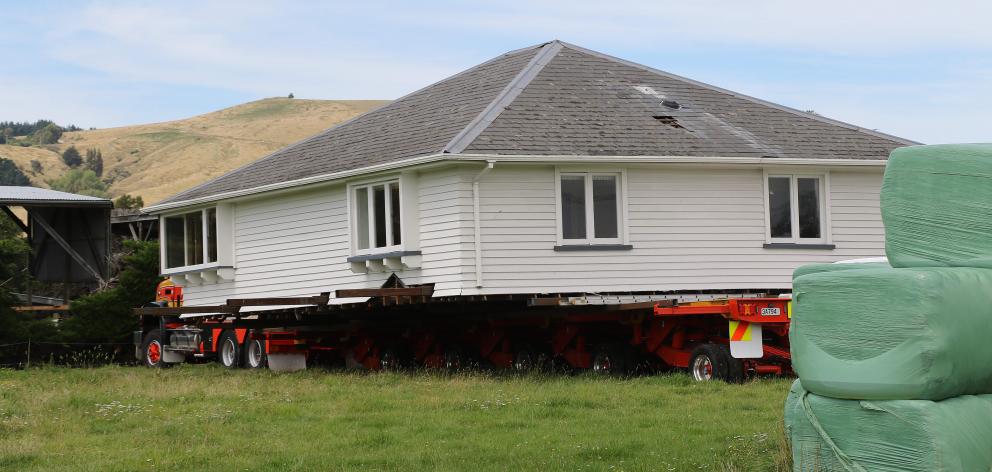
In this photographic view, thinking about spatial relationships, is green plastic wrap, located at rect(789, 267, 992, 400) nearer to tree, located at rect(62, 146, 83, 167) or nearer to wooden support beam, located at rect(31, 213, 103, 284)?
wooden support beam, located at rect(31, 213, 103, 284)

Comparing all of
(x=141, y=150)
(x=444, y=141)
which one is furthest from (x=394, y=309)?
(x=141, y=150)

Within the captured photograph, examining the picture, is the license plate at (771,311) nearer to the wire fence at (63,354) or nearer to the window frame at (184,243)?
the window frame at (184,243)

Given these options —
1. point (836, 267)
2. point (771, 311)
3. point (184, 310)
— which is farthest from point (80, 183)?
point (836, 267)

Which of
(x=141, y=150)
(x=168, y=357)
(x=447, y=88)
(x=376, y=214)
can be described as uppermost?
(x=141, y=150)

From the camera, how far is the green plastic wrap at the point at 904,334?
7812 mm

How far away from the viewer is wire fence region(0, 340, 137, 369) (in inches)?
1209

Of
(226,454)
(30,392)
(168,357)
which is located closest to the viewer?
(226,454)

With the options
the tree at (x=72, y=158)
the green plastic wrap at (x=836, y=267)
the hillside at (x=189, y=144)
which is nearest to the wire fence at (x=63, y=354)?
the green plastic wrap at (x=836, y=267)

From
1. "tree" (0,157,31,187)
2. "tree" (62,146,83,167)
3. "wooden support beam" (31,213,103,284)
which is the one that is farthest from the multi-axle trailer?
"tree" (62,146,83,167)

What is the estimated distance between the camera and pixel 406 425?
13406 millimetres

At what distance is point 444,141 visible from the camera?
855 inches

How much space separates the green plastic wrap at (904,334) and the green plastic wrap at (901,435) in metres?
0.07

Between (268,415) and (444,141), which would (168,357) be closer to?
(444,141)

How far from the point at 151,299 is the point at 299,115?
110m
